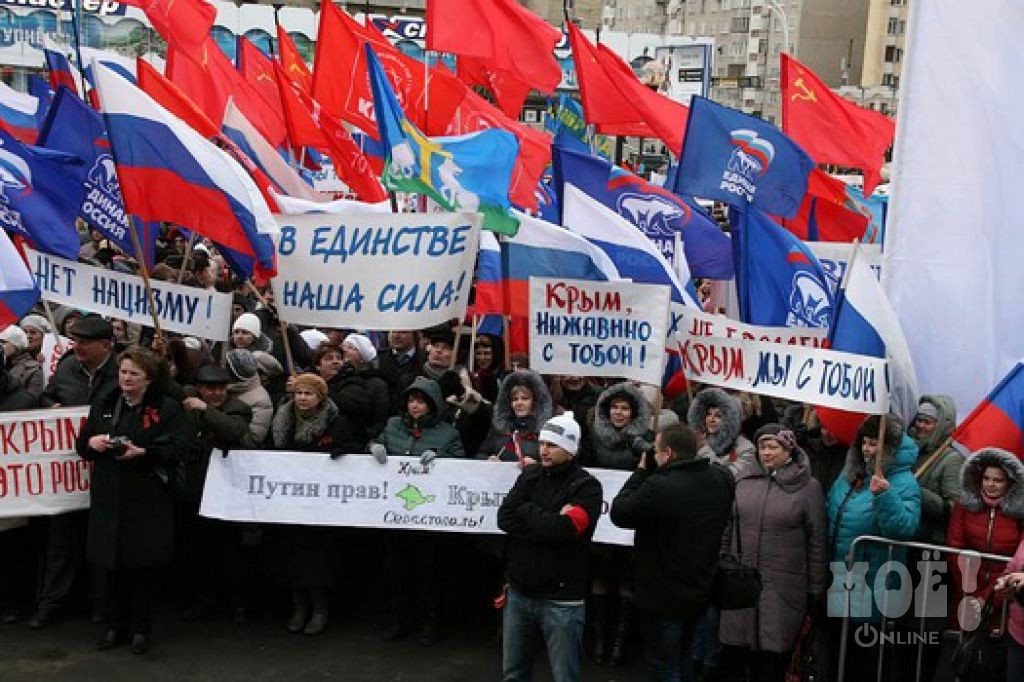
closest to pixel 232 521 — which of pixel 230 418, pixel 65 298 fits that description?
pixel 230 418

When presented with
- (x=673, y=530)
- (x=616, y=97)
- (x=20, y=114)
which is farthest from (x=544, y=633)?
(x=20, y=114)

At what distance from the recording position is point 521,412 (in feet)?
25.4

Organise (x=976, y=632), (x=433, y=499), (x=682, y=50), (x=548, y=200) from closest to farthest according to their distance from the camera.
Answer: (x=976, y=632)
(x=433, y=499)
(x=548, y=200)
(x=682, y=50)

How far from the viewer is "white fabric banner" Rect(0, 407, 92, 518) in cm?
777

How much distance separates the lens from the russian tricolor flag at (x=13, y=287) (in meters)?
8.08

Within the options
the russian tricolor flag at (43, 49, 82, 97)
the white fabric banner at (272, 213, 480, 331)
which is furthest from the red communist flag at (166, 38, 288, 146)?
the white fabric banner at (272, 213, 480, 331)

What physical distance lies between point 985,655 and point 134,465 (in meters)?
4.39

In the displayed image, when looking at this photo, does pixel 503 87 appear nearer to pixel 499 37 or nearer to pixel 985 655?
pixel 499 37

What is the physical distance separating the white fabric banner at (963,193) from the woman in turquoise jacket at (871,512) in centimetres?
237

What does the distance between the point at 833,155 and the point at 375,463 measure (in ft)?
28.4

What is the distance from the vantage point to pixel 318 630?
26.5 feet

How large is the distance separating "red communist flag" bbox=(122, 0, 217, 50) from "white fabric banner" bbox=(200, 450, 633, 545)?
24.4 feet

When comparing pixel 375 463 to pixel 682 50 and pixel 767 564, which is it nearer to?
pixel 767 564

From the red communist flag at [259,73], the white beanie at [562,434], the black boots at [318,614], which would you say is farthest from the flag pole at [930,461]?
the red communist flag at [259,73]
